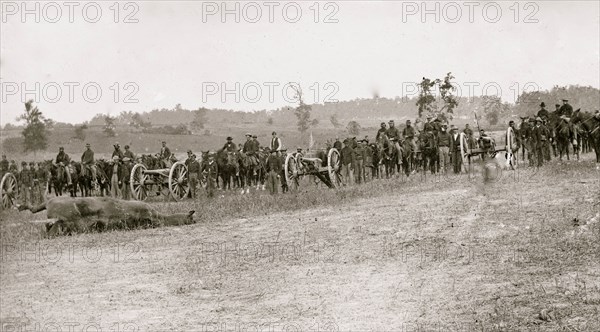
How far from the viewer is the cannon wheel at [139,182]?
21.5 m

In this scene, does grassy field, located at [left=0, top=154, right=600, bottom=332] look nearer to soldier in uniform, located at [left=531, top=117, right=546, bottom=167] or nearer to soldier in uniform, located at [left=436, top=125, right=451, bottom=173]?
soldier in uniform, located at [left=531, top=117, right=546, bottom=167]

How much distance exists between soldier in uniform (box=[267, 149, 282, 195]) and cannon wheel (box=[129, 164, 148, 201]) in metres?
4.42

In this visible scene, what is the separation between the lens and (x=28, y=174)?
26.1m

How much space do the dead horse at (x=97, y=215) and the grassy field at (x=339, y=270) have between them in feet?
1.52

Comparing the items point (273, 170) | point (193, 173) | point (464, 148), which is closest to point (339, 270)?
point (273, 170)

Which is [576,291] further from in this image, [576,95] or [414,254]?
[576,95]

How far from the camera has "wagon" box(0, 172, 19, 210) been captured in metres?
23.0

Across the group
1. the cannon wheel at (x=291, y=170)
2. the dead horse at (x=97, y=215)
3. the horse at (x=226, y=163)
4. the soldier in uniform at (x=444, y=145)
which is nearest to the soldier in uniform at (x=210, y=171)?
the horse at (x=226, y=163)

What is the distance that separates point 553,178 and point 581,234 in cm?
646

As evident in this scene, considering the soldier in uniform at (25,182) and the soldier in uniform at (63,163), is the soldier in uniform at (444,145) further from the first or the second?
the soldier in uniform at (25,182)

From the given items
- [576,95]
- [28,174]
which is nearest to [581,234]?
[28,174]

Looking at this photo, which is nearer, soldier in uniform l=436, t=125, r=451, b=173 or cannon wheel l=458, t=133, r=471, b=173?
cannon wheel l=458, t=133, r=471, b=173

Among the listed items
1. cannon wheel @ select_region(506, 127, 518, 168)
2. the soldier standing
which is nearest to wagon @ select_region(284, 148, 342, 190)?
the soldier standing

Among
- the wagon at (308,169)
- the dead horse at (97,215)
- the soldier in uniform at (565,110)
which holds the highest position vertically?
the soldier in uniform at (565,110)
